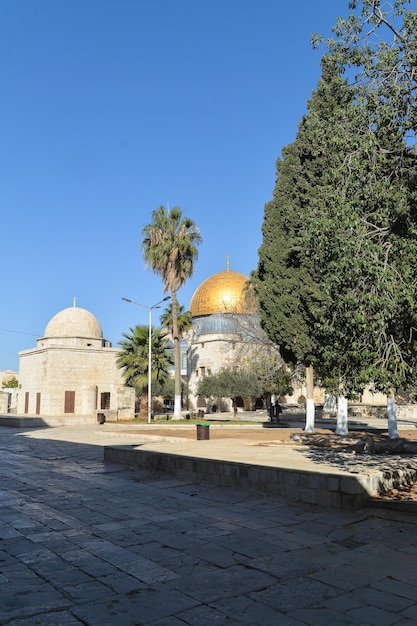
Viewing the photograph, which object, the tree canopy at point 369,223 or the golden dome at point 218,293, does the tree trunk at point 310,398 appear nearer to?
the tree canopy at point 369,223

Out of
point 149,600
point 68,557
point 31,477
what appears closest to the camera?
point 149,600

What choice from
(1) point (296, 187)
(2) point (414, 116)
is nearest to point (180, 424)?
(1) point (296, 187)

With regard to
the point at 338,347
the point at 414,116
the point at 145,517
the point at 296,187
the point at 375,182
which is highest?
the point at 296,187

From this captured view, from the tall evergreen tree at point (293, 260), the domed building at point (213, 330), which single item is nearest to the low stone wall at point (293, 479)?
the tall evergreen tree at point (293, 260)

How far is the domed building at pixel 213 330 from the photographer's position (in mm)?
51469

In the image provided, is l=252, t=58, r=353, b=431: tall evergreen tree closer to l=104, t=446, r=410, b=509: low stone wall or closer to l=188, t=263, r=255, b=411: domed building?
l=104, t=446, r=410, b=509: low stone wall

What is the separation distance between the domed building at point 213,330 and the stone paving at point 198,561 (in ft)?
131

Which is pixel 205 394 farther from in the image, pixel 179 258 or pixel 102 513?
pixel 102 513

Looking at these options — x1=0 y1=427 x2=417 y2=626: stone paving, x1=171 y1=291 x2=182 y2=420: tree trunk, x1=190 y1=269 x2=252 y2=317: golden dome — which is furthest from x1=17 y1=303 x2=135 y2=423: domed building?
x1=0 y1=427 x2=417 y2=626: stone paving

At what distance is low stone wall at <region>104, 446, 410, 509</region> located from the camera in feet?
22.5

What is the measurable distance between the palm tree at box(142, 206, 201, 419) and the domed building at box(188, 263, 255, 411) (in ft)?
61.2

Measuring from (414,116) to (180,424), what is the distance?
66.4ft

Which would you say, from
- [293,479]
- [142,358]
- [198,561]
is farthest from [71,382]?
[198,561]

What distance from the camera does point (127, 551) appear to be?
4934 millimetres
